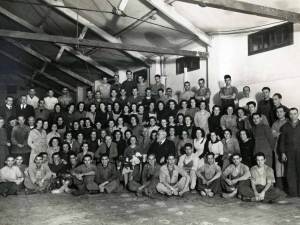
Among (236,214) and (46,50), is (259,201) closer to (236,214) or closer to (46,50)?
(236,214)

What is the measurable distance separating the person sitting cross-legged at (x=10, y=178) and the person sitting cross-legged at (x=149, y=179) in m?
2.25

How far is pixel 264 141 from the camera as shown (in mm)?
6102

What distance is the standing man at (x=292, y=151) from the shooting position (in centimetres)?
579

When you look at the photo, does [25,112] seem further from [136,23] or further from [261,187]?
[261,187]

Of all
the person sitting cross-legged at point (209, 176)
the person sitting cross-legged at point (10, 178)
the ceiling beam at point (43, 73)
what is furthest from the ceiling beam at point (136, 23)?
the ceiling beam at point (43, 73)

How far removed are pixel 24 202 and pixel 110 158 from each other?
6.69 feet

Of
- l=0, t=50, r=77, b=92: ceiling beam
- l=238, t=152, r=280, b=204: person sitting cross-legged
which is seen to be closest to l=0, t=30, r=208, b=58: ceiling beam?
l=238, t=152, r=280, b=204: person sitting cross-legged

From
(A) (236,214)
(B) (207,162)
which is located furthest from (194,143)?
(A) (236,214)

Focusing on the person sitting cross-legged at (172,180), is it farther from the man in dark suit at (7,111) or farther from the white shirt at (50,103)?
the white shirt at (50,103)

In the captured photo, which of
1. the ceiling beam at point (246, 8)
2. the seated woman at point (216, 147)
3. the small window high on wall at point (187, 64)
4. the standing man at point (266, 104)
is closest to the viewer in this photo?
the ceiling beam at point (246, 8)

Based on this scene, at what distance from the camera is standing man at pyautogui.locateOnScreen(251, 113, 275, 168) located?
609cm

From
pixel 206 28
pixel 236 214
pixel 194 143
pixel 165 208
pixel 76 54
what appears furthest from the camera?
pixel 76 54

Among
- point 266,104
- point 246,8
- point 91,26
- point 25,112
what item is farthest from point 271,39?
point 25,112

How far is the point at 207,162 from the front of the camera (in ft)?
20.7
